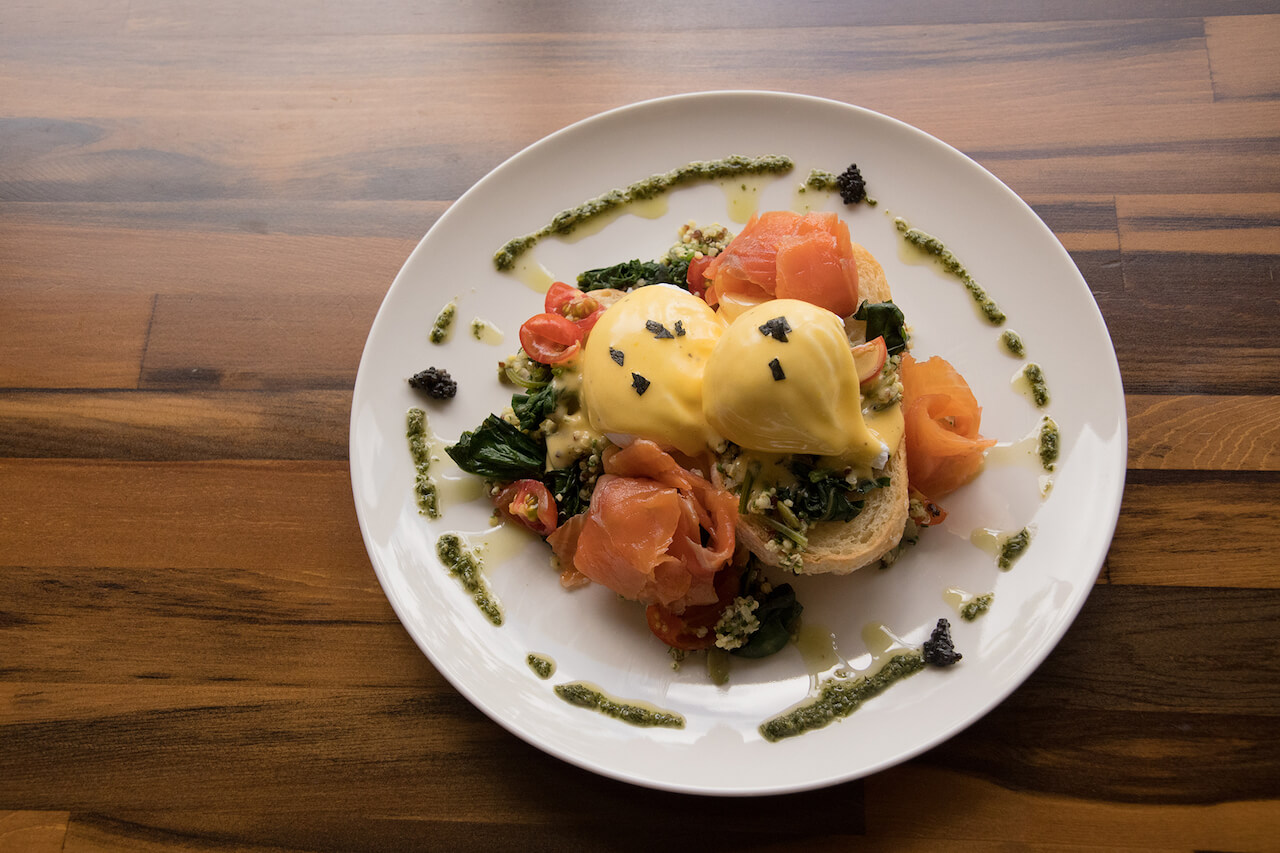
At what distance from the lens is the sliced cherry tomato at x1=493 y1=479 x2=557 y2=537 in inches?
112

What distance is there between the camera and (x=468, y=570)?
2945mm

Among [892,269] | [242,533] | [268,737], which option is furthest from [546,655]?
[892,269]

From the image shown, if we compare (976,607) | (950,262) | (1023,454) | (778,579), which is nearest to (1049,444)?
(1023,454)

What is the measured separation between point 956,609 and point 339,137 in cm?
325

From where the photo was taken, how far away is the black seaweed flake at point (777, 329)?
2.42m

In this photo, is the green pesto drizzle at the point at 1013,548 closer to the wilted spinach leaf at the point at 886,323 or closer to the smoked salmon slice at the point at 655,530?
the wilted spinach leaf at the point at 886,323

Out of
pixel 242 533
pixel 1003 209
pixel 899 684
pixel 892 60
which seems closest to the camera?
pixel 899 684

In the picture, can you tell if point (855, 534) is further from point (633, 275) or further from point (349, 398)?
point (349, 398)

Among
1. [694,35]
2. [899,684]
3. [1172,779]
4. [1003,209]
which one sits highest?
[694,35]

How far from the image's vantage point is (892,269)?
123 inches

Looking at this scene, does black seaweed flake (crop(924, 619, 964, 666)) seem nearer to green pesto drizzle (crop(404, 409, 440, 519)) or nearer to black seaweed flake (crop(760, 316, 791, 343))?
black seaweed flake (crop(760, 316, 791, 343))

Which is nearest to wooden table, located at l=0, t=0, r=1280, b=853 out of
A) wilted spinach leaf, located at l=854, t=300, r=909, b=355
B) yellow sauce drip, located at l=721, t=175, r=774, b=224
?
yellow sauce drip, located at l=721, t=175, r=774, b=224

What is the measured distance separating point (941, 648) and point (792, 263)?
1.39 m

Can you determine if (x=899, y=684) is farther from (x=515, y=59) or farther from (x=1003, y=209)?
(x=515, y=59)
